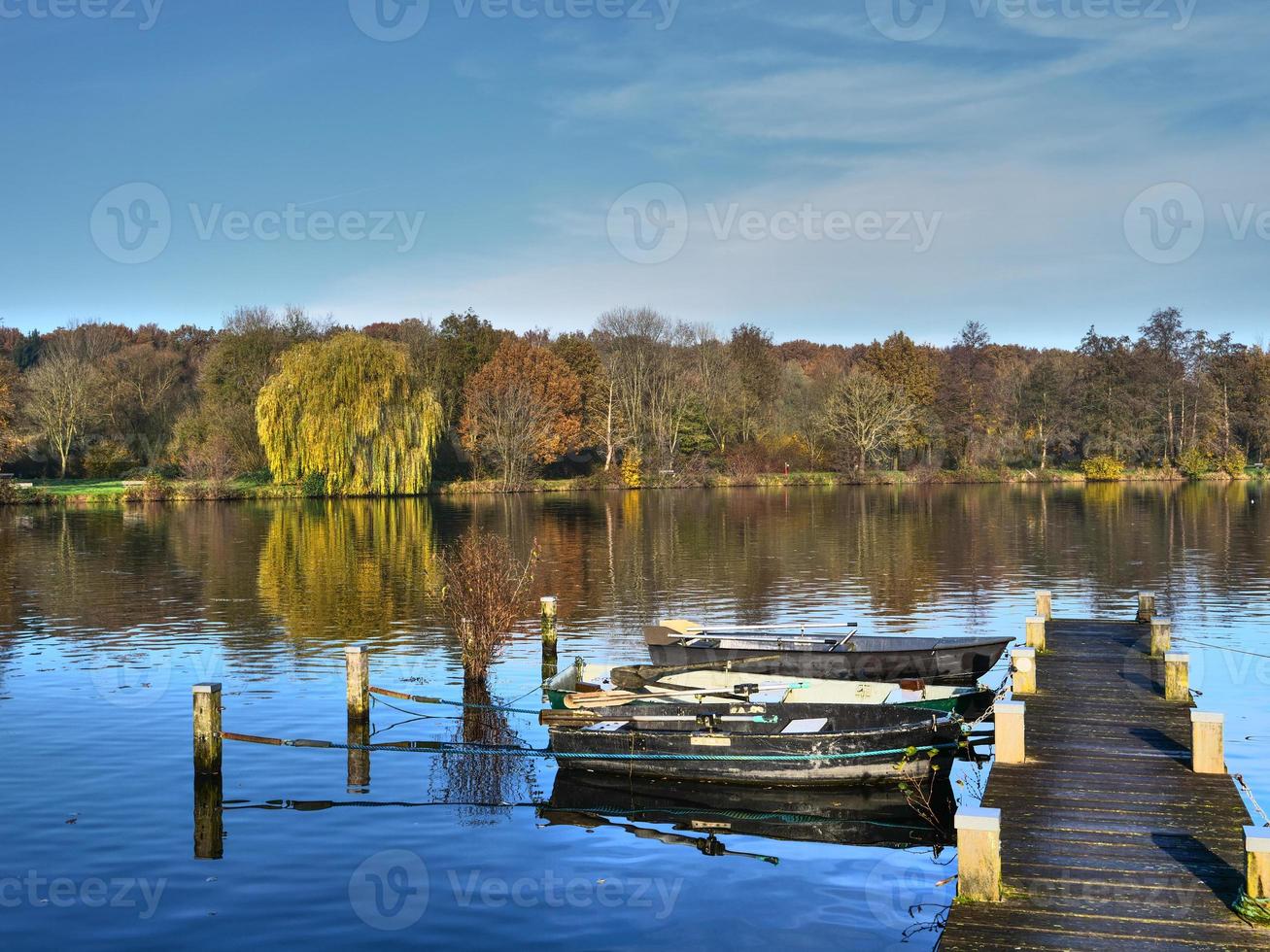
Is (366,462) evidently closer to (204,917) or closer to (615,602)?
(615,602)

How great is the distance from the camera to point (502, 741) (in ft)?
51.5

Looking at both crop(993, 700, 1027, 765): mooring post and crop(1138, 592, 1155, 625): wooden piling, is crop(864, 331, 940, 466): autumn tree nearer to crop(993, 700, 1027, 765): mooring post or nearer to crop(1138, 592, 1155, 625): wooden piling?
crop(1138, 592, 1155, 625): wooden piling

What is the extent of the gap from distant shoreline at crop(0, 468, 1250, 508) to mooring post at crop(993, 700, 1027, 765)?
62562mm

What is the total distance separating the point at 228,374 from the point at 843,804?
2996 inches

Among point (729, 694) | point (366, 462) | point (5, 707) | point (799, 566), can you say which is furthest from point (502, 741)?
point (366, 462)

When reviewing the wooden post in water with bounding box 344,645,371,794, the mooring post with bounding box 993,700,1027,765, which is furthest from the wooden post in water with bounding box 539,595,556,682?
the mooring post with bounding box 993,700,1027,765

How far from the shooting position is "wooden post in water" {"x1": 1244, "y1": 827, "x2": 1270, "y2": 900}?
26.2ft

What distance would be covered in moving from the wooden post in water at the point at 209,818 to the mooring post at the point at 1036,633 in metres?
12.9

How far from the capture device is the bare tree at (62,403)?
75.9 meters

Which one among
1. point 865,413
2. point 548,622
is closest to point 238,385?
point 865,413

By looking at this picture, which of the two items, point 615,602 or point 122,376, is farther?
point 122,376

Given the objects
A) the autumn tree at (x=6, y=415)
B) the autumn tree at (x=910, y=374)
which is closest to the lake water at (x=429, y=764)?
the autumn tree at (x=6, y=415)

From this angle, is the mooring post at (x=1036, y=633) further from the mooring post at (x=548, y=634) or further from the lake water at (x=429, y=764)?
the mooring post at (x=548, y=634)

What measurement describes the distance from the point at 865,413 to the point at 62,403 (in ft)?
199
